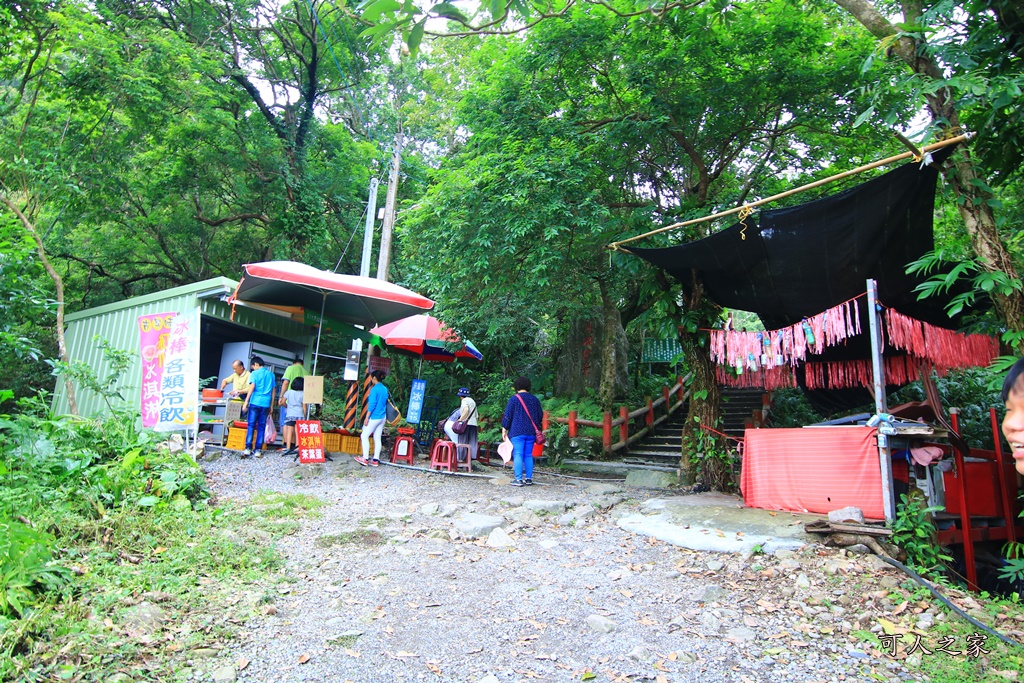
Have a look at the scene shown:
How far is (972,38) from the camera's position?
5.04m

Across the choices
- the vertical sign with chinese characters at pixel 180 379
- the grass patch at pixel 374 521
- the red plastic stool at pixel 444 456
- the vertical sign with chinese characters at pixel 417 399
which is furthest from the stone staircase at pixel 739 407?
the vertical sign with chinese characters at pixel 180 379

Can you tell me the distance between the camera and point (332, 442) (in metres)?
10.2

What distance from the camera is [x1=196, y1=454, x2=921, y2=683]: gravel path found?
353cm

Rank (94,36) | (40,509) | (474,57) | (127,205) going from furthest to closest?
(127,205), (94,36), (474,57), (40,509)

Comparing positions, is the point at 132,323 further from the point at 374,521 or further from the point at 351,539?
the point at 351,539

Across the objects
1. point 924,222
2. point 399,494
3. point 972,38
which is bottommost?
point 399,494

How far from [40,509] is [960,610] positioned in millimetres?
6848

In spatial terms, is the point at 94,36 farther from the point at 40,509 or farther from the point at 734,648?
the point at 734,648

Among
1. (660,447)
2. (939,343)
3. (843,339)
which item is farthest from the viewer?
(660,447)

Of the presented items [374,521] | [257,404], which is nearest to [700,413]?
[374,521]

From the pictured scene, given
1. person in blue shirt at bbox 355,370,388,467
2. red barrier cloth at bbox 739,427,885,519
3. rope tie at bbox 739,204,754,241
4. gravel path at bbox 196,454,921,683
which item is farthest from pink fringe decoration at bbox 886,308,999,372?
person in blue shirt at bbox 355,370,388,467

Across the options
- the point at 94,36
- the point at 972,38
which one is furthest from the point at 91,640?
the point at 94,36

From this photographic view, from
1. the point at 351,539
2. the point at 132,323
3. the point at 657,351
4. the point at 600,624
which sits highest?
the point at 657,351

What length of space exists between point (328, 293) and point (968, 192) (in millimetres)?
8315
